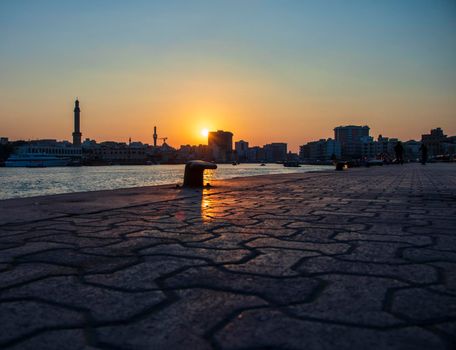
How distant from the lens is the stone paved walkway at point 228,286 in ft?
4.35

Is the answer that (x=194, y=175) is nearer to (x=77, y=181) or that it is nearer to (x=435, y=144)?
(x=77, y=181)

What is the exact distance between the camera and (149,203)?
5523mm

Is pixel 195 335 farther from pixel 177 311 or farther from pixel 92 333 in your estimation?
pixel 92 333

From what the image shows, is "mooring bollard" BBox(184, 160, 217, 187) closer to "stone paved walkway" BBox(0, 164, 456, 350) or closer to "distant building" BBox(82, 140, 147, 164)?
"stone paved walkway" BBox(0, 164, 456, 350)

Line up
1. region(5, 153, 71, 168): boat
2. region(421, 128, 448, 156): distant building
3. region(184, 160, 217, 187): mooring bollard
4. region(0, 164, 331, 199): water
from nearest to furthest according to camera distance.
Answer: region(184, 160, 217, 187): mooring bollard, region(0, 164, 331, 199): water, region(5, 153, 71, 168): boat, region(421, 128, 448, 156): distant building

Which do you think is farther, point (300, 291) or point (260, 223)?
point (260, 223)

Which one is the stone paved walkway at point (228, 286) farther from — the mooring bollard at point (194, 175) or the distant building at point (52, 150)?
the distant building at point (52, 150)

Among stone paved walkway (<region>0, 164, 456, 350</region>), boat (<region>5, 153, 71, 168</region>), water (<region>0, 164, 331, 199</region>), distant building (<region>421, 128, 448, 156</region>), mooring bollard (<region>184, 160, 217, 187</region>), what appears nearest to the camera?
stone paved walkway (<region>0, 164, 456, 350</region>)

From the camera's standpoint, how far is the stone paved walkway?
1.33 metres

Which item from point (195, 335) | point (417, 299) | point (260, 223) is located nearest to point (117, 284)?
point (195, 335)

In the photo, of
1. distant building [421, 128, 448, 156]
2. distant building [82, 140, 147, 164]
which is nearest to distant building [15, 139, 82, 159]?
distant building [82, 140, 147, 164]

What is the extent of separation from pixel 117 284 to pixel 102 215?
262 centimetres

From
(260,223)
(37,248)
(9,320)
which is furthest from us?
(260,223)

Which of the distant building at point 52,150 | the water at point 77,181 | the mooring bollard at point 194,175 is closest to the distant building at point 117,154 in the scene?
the distant building at point 52,150
